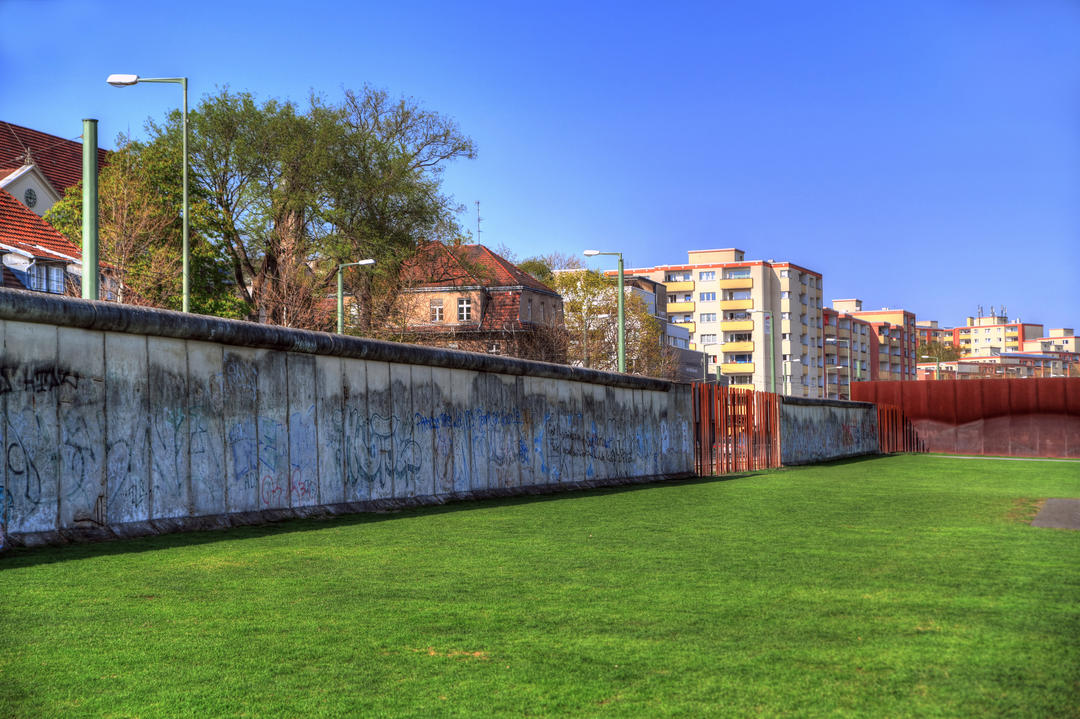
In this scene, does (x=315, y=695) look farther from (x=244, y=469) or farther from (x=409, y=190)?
(x=409, y=190)

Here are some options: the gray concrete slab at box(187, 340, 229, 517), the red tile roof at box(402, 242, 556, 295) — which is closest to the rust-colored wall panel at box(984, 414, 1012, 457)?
the red tile roof at box(402, 242, 556, 295)

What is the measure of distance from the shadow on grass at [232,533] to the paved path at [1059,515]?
700 centimetres

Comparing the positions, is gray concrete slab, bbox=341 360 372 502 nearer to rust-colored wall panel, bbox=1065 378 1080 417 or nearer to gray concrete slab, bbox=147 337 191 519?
gray concrete slab, bbox=147 337 191 519

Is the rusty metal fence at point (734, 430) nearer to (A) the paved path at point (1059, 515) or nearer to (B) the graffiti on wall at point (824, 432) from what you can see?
(B) the graffiti on wall at point (824, 432)

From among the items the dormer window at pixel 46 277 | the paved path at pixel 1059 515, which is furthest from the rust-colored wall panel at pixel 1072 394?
the dormer window at pixel 46 277

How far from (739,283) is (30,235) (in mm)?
95289

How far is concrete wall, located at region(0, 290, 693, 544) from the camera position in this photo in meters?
9.63

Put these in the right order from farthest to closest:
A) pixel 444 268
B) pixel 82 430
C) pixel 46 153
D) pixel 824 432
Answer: pixel 444 268 < pixel 46 153 < pixel 824 432 < pixel 82 430

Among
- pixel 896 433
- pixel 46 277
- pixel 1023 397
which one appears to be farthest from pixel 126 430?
pixel 1023 397

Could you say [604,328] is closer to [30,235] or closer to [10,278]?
[30,235]

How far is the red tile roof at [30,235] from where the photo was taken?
3486 cm

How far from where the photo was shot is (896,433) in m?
46.8

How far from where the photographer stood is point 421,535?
34.7 ft

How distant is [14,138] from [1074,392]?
4987 cm
